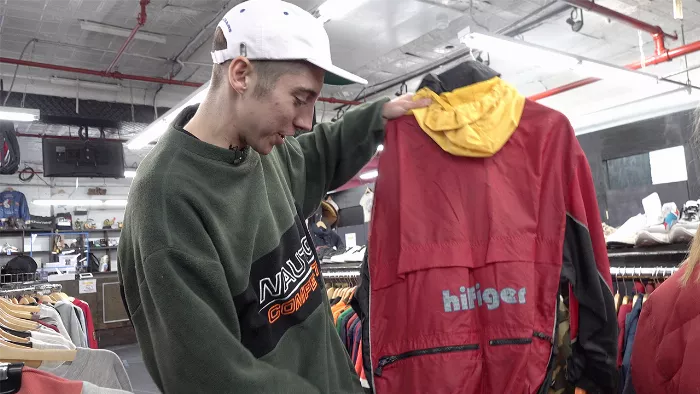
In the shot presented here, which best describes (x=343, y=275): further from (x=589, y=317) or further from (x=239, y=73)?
(x=239, y=73)

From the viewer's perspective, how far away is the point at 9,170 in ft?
27.2

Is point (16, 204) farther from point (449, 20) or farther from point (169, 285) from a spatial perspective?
point (169, 285)

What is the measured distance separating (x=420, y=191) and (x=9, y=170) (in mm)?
8467

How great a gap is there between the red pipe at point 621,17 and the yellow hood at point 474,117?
4503mm

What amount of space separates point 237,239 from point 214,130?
0.89 ft

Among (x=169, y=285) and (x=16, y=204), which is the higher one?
(x=16, y=204)

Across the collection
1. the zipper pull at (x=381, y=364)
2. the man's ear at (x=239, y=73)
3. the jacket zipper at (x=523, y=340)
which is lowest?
the zipper pull at (x=381, y=364)

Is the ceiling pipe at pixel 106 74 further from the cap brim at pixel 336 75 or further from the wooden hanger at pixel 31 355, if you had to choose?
the cap brim at pixel 336 75

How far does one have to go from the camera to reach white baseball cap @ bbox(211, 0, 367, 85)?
123 centimetres

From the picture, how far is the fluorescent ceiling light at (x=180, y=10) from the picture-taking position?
679cm

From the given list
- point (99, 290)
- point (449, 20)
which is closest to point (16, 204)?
point (99, 290)

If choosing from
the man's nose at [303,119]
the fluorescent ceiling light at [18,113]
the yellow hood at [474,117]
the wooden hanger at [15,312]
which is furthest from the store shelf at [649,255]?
the fluorescent ceiling light at [18,113]

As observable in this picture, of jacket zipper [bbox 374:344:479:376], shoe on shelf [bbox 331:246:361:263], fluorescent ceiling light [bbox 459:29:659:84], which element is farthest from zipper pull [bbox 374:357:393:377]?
fluorescent ceiling light [bbox 459:29:659:84]

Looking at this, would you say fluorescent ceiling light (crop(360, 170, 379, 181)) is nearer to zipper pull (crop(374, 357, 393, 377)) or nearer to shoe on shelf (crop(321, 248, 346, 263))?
shoe on shelf (crop(321, 248, 346, 263))
